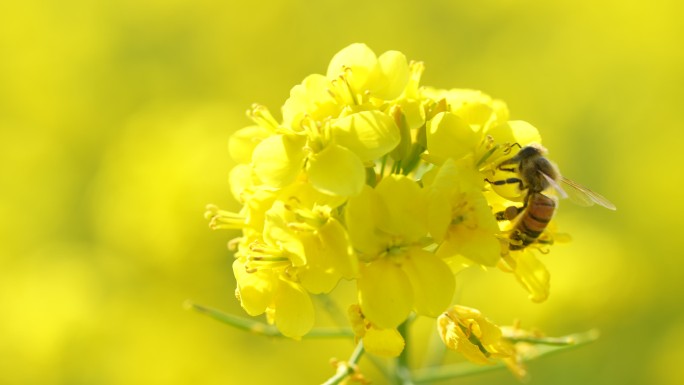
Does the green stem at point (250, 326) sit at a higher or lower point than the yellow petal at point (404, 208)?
lower

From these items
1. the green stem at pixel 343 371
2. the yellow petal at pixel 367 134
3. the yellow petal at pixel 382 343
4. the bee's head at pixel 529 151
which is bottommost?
the green stem at pixel 343 371

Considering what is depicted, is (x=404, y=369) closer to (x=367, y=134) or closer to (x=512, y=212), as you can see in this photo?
(x=512, y=212)

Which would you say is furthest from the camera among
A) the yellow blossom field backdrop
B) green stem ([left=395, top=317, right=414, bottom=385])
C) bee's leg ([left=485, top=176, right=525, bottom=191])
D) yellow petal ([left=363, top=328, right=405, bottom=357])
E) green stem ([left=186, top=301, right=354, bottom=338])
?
the yellow blossom field backdrop

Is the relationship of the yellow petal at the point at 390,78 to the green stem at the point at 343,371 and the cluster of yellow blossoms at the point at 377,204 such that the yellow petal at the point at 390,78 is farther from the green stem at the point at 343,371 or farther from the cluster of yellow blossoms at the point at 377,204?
the green stem at the point at 343,371

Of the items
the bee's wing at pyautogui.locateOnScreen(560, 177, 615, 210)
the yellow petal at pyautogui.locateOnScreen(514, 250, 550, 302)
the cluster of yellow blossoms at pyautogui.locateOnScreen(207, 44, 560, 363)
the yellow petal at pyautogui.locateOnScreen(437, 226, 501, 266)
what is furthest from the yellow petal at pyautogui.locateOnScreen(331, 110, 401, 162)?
the bee's wing at pyautogui.locateOnScreen(560, 177, 615, 210)

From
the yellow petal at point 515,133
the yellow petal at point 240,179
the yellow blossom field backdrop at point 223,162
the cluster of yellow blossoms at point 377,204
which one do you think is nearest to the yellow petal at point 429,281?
the cluster of yellow blossoms at point 377,204

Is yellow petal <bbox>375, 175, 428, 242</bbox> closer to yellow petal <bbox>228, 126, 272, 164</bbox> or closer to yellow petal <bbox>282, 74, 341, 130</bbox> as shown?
yellow petal <bbox>282, 74, 341, 130</bbox>

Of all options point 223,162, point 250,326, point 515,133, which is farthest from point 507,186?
point 223,162
